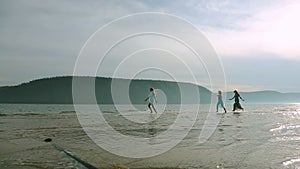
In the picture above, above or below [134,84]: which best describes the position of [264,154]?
below

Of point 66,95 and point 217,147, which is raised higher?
point 66,95

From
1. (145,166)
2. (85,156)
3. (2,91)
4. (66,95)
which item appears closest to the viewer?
(145,166)

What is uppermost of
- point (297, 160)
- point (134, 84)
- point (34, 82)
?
point (34, 82)

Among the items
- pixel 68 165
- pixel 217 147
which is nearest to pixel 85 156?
pixel 68 165

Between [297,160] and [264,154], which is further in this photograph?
[264,154]

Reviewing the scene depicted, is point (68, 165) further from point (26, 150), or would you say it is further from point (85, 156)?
point (26, 150)

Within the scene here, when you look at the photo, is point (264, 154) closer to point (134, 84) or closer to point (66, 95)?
point (134, 84)

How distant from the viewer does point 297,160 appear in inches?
283

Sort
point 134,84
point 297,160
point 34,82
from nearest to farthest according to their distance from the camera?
1. point 297,160
2. point 134,84
3. point 34,82

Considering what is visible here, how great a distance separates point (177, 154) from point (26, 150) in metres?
3.98

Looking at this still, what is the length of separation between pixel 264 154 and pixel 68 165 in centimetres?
461

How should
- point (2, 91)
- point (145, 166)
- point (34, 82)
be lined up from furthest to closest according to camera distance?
point (2, 91)
point (34, 82)
point (145, 166)

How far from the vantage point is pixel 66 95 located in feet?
404

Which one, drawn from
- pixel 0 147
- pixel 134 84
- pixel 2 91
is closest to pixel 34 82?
pixel 2 91
